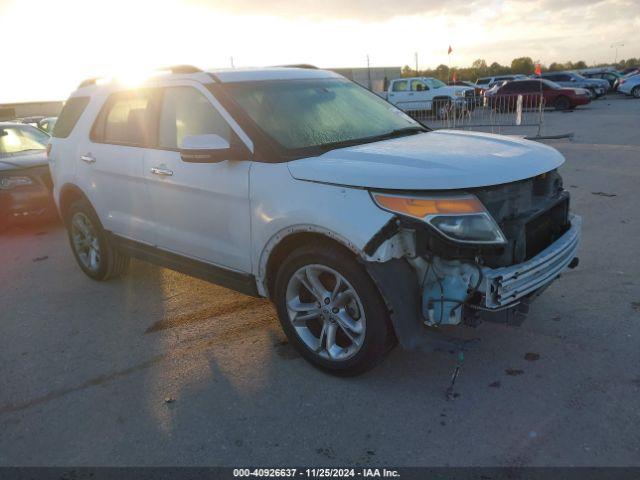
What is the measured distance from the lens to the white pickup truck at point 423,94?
940 inches

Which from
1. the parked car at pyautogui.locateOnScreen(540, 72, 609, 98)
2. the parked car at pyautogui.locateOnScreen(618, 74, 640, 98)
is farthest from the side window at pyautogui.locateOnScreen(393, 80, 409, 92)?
the parked car at pyautogui.locateOnScreen(618, 74, 640, 98)

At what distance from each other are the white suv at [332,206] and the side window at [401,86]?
20.8m

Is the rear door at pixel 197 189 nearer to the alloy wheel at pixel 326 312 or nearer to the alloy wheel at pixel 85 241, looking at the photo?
the alloy wheel at pixel 326 312

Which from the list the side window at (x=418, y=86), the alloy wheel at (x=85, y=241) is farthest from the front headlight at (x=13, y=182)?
the side window at (x=418, y=86)

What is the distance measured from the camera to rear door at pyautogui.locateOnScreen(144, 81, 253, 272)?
12.3 feet

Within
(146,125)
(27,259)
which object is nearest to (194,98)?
(146,125)

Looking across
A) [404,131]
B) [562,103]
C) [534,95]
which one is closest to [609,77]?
[562,103]

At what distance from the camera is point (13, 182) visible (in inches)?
307

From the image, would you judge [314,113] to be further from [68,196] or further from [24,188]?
[24,188]

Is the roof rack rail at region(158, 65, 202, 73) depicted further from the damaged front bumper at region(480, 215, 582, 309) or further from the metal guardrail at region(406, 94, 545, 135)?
the metal guardrail at region(406, 94, 545, 135)

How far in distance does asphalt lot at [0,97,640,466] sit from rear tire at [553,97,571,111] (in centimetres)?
2304

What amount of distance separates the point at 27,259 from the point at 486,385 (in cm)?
573

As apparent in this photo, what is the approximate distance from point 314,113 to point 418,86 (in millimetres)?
21539

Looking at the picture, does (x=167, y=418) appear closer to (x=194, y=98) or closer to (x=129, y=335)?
(x=129, y=335)
